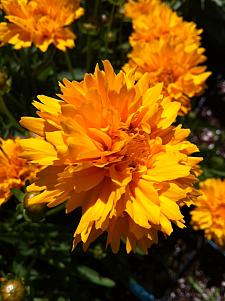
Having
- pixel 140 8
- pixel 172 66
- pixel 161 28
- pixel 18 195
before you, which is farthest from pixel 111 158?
pixel 140 8

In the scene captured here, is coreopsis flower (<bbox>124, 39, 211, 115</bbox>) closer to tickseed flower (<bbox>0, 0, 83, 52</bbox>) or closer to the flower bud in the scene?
tickseed flower (<bbox>0, 0, 83, 52</bbox>)

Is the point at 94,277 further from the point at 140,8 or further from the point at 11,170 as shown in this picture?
the point at 140,8

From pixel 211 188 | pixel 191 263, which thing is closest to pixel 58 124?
pixel 211 188

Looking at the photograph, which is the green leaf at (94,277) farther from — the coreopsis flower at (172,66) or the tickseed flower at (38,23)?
the tickseed flower at (38,23)

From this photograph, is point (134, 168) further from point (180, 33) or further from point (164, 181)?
point (180, 33)

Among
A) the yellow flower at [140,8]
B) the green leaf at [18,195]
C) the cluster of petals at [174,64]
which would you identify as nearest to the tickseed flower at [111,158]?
the green leaf at [18,195]
